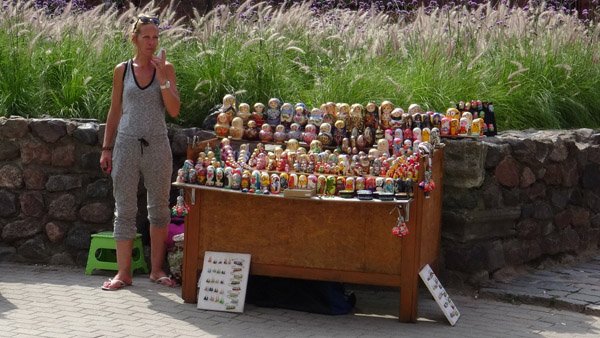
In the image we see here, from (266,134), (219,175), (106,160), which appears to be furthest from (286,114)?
(106,160)

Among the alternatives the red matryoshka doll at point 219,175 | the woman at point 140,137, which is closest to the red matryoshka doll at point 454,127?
the red matryoshka doll at point 219,175

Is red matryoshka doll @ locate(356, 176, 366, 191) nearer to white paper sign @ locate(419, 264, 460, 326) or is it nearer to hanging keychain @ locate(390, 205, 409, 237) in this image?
hanging keychain @ locate(390, 205, 409, 237)

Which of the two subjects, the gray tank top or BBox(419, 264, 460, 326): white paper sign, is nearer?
BBox(419, 264, 460, 326): white paper sign

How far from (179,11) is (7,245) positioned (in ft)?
25.0

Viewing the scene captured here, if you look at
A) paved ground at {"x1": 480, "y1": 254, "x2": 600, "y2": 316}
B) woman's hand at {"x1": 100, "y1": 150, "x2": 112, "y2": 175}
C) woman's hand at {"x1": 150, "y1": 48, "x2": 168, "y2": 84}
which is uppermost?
woman's hand at {"x1": 150, "y1": 48, "x2": 168, "y2": 84}

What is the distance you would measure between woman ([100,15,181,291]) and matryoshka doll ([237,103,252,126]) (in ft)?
1.46

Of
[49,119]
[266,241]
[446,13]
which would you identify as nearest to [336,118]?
[266,241]

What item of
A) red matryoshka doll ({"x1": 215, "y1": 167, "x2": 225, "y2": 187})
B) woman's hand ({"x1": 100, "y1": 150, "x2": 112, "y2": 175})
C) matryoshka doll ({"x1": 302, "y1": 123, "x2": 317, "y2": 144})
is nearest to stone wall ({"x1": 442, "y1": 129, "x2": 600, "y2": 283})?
matryoshka doll ({"x1": 302, "y1": 123, "x2": 317, "y2": 144})

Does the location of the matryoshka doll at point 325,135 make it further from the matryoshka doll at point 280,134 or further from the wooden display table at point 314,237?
the wooden display table at point 314,237

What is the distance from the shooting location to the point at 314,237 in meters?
7.59

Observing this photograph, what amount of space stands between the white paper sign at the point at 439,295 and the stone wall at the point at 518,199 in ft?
2.91

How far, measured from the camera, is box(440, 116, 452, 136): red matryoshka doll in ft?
26.8

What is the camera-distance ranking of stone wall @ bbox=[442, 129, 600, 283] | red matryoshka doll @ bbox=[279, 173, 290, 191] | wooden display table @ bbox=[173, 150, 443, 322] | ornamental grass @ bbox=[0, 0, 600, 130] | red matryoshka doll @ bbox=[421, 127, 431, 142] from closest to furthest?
wooden display table @ bbox=[173, 150, 443, 322], red matryoshka doll @ bbox=[279, 173, 290, 191], red matryoshka doll @ bbox=[421, 127, 431, 142], stone wall @ bbox=[442, 129, 600, 283], ornamental grass @ bbox=[0, 0, 600, 130]

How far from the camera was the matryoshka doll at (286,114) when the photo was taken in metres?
8.21
